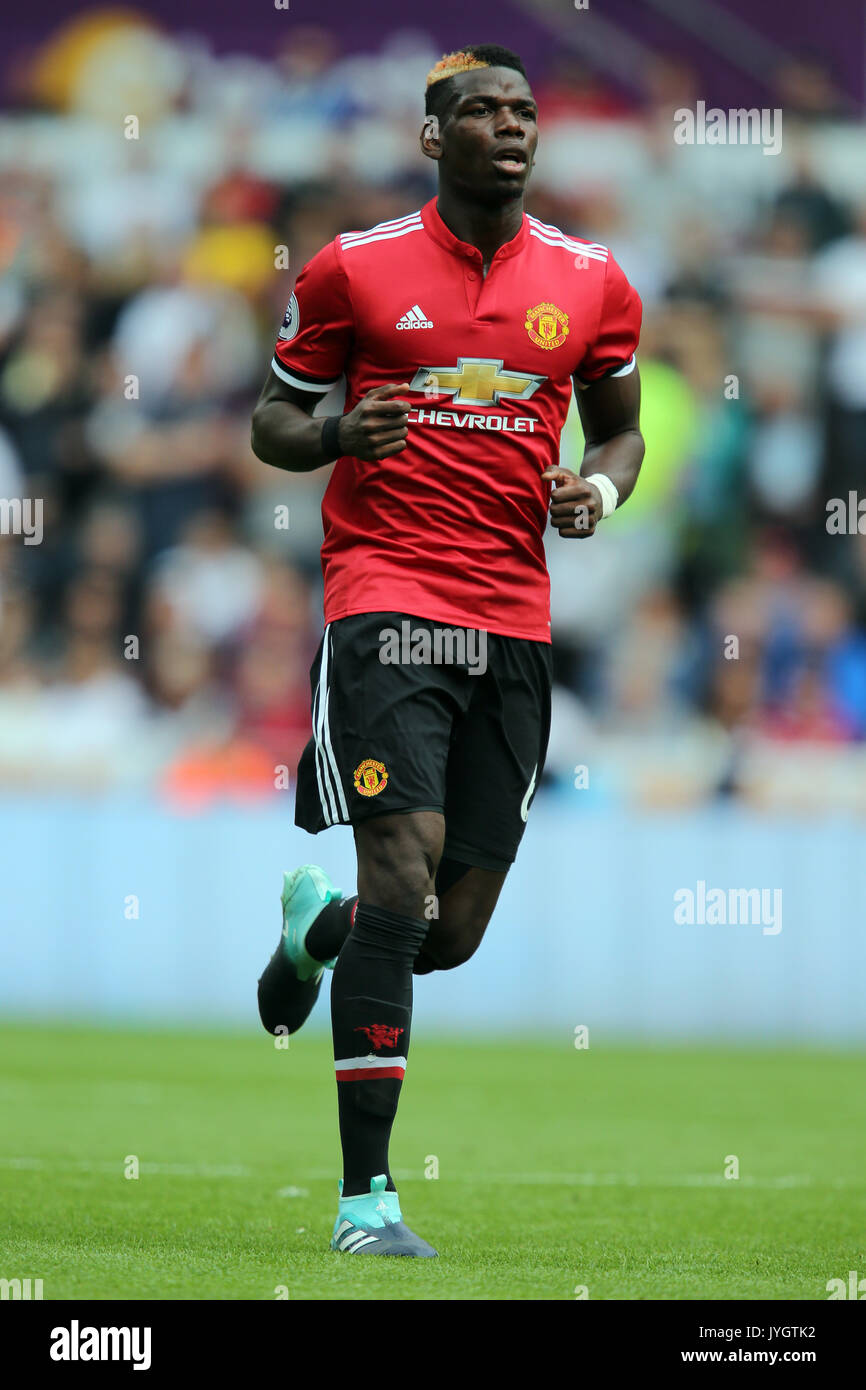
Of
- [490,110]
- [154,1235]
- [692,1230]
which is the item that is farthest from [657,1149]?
[490,110]

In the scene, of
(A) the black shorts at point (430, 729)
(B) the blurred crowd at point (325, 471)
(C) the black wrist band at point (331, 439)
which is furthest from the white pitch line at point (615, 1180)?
(B) the blurred crowd at point (325, 471)

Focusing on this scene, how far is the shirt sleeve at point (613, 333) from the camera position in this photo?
214 inches

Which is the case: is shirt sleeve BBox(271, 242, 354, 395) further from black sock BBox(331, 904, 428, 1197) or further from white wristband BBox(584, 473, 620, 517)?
black sock BBox(331, 904, 428, 1197)

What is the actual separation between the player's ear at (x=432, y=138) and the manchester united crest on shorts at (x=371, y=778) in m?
1.51

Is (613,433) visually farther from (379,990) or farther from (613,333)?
(379,990)

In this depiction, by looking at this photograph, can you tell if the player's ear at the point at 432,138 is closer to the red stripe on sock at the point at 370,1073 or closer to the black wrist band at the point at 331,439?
the black wrist band at the point at 331,439

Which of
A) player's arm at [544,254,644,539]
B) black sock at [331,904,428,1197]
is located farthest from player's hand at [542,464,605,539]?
black sock at [331,904,428,1197]

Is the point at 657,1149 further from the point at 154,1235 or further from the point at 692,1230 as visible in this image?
the point at 154,1235

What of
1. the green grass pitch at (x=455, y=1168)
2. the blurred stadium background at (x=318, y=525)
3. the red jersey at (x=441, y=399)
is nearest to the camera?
the green grass pitch at (x=455, y=1168)

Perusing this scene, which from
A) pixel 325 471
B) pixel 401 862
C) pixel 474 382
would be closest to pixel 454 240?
pixel 474 382

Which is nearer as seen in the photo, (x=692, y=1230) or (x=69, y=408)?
(x=692, y=1230)

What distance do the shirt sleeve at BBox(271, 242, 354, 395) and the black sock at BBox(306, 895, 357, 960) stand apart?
1.38m

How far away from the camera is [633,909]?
11.2 meters

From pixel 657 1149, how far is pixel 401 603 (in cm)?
319
